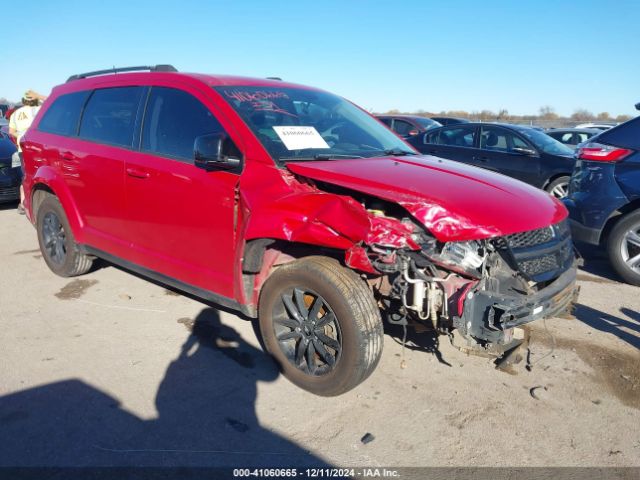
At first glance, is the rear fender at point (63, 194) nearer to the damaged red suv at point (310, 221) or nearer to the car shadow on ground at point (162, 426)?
the damaged red suv at point (310, 221)

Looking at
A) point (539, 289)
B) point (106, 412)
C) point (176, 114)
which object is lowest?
point (106, 412)

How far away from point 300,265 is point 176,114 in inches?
62.5

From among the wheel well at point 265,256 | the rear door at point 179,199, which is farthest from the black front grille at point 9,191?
the wheel well at point 265,256

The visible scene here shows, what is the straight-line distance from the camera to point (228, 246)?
3.36m

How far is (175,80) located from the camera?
3.81 m

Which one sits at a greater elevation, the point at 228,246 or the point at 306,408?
the point at 228,246

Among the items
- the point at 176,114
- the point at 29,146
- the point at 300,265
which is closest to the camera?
the point at 300,265

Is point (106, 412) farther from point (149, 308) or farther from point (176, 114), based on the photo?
point (176, 114)

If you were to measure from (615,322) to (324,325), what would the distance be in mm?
2756

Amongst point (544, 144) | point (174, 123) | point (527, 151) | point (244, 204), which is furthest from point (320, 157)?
point (544, 144)

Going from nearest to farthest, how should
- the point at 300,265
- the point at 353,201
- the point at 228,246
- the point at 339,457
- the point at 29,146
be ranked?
the point at 339,457, the point at 353,201, the point at 300,265, the point at 228,246, the point at 29,146

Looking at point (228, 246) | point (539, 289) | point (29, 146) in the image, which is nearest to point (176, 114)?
point (228, 246)

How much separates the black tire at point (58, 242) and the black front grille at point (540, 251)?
395cm

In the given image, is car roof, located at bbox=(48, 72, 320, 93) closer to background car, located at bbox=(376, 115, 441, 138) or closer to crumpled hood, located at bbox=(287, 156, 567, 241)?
crumpled hood, located at bbox=(287, 156, 567, 241)
